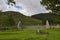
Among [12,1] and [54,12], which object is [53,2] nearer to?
[54,12]

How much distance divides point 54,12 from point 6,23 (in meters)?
38.1

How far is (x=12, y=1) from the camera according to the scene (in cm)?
→ 1570

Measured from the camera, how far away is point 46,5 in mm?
50344

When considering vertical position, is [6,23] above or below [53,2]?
below

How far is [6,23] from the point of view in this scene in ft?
281

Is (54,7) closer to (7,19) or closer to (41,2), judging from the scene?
(41,2)

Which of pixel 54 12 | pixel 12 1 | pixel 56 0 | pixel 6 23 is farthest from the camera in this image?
pixel 6 23

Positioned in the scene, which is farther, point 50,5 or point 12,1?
point 50,5

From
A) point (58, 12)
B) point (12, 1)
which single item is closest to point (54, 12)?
point (58, 12)

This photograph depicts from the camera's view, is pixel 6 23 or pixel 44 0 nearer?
pixel 44 0

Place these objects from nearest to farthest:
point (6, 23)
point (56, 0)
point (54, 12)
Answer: point (56, 0) → point (54, 12) → point (6, 23)

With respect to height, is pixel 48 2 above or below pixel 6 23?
above

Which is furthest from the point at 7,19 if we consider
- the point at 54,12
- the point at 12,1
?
the point at 12,1

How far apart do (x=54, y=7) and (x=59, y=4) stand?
5.56 feet
